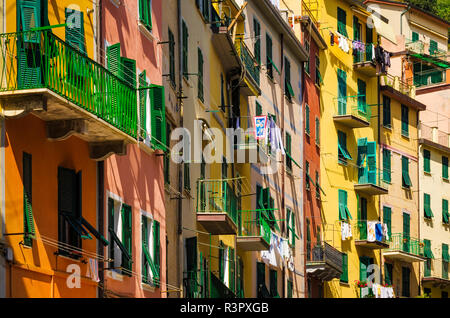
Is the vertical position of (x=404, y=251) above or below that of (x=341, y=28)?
below

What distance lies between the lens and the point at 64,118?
21.1 metres

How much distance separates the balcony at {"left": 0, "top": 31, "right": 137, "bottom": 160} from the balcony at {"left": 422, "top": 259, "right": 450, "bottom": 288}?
1903 inches

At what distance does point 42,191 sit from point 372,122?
46.8 metres

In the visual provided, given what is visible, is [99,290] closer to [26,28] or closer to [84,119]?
[84,119]

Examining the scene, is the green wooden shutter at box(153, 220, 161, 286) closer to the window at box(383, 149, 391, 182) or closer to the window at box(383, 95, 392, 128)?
the window at box(383, 149, 391, 182)

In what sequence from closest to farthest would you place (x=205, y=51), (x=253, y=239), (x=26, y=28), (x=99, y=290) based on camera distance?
(x=26, y=28)
(x=99, y=290)
(x=205, y=51)
(x=253, y=239)

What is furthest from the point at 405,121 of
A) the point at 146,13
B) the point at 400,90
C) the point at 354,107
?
the point at 146,13

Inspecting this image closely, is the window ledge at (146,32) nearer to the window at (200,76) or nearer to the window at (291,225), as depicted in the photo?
the window at (200,76)

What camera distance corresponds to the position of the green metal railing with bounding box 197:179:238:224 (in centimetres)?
3588

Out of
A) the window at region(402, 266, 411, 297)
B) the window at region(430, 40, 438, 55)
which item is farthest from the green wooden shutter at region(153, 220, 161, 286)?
the window at region(430, 40, 438, 55)

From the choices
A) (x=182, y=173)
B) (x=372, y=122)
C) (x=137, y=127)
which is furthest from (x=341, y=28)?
(x=137, y=127)

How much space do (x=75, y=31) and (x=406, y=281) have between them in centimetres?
4754

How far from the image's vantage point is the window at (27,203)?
66.4 feet

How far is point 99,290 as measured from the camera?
2342 centimetres
